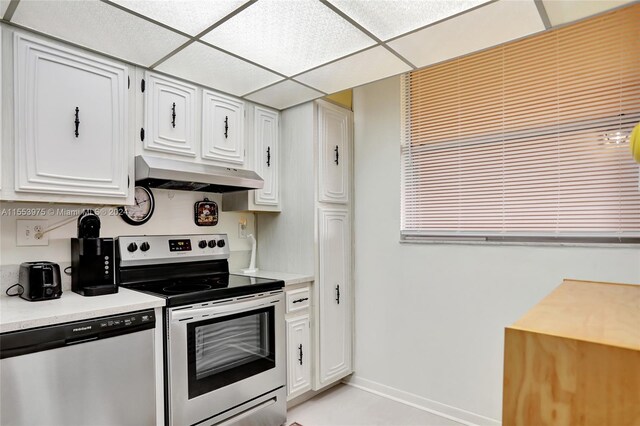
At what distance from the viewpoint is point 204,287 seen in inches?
85.8

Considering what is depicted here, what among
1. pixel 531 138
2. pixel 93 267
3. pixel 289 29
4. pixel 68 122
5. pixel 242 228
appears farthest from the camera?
pixel 242 228

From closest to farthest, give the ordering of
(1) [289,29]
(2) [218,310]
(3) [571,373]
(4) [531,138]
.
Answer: (3) [571,373]
(1) [289,29]
(2) [218,310]
(4) [531,138]

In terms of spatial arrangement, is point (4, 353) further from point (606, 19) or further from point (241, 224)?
point (606, 19)

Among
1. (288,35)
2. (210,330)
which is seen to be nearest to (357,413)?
(210,330)

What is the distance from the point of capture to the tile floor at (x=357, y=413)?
8.13ft

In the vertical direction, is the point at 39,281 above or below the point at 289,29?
below

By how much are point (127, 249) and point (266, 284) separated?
0.89 metres

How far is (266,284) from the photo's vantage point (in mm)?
2367

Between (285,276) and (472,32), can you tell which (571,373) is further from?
(285,276)

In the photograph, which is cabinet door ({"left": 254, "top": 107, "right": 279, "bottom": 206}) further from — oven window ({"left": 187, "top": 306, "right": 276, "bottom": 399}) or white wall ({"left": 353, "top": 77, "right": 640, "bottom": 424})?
oven window ({"left": 187, "top": 306, "right": 276, "bottom": 399})

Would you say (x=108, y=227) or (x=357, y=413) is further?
(x=357, y=413)

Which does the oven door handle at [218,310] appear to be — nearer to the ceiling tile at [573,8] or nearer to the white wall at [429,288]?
the white wall at [429,288]

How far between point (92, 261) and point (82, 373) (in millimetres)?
625

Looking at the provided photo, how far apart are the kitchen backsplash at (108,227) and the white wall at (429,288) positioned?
1041mm
